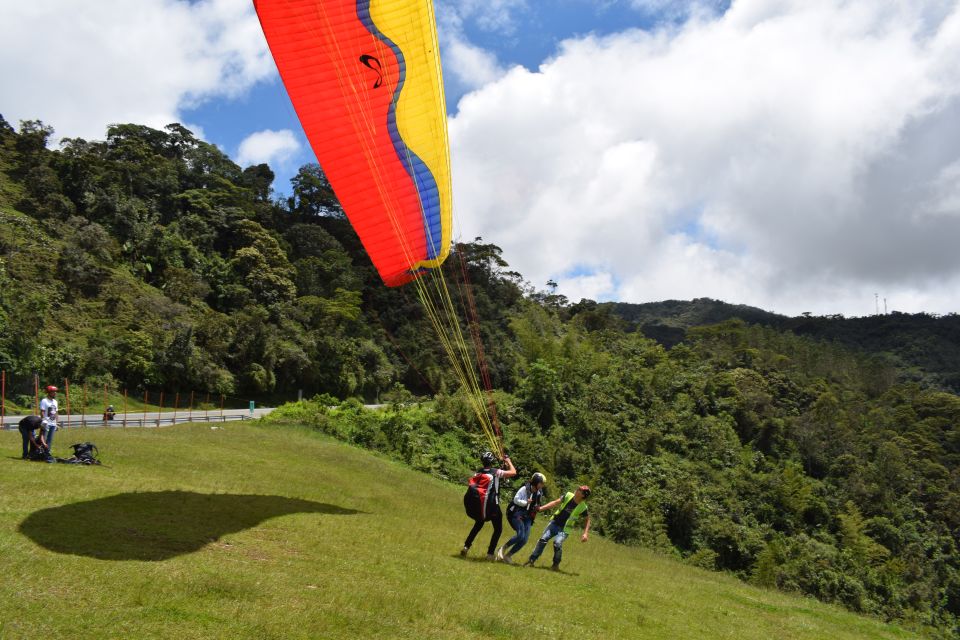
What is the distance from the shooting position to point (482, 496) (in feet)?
29.4

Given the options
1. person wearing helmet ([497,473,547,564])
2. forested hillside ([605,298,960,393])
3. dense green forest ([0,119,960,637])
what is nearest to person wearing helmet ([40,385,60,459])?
person wearing helmet ([497,473,547,564])

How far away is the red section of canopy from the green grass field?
4.46 m

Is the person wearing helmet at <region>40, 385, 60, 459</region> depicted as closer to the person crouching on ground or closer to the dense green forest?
the person crouching on ground

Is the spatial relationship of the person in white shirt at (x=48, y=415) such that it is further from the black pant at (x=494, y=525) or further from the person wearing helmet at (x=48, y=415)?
the black pant at (x=494, y=525)

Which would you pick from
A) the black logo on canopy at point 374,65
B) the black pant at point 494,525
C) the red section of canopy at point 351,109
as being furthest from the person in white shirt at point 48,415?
the black logo on canopy at point 374,65

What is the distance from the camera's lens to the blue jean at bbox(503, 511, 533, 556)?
921cm

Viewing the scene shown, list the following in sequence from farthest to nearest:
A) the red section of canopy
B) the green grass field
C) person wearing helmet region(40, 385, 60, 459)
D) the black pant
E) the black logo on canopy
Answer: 1. person wearing helmet region(40, 385, 60, 459)
2. the black logo on canopy
3. the red section of canopy
4. the black pant
5. the green grass field

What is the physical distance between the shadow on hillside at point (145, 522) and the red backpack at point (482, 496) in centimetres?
292

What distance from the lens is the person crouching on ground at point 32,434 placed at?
33.9 feet

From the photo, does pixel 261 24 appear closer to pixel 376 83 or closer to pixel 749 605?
pixel 376 83

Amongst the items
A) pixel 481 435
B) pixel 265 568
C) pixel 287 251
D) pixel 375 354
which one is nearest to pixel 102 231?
pixel 287 251

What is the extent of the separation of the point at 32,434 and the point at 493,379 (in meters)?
36.9

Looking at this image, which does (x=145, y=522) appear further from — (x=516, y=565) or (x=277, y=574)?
(x=516, y=565)

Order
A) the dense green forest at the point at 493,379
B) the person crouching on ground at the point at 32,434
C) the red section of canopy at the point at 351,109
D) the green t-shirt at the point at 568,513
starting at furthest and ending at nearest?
the dense green forest at the point at 493,379, the person crouching on ground at the point at 32,434, the green t-shirt at the point at 568,513, the red section of canopy at the point at 351,109
